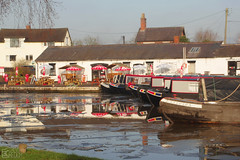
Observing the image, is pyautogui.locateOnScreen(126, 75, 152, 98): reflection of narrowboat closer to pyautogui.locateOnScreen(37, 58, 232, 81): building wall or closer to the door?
pyautogui.locateOnScreen(37, 58, 232, 81): building wall

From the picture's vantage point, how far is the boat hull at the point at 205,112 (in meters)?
18.5

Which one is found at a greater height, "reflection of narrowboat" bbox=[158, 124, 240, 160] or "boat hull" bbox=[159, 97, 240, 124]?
"boat hull" bbox=[159, 97, 240, 124]

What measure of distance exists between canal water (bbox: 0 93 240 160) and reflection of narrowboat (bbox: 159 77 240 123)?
1.56ft

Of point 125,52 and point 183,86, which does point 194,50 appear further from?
point 183,86

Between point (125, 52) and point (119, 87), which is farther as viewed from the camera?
point (125, 52)

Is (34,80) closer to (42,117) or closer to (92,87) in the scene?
(92,87)

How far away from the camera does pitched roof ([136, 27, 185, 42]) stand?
229ft

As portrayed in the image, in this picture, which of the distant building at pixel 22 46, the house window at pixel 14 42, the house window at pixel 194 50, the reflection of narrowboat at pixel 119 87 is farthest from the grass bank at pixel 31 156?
the house window at pixel 14 42

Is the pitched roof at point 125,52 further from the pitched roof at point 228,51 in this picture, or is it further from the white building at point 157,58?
the pitched roof at point 228,51

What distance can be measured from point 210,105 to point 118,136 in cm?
544

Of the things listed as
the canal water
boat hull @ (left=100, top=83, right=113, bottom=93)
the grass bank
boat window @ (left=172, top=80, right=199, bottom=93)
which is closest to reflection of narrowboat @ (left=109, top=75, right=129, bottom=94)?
boat hull @ (left=100, top=83, right=113, bottom=93)

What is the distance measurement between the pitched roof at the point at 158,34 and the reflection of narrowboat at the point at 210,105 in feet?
164

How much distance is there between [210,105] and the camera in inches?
736

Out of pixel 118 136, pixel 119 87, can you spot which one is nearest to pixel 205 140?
pixel 118 136
